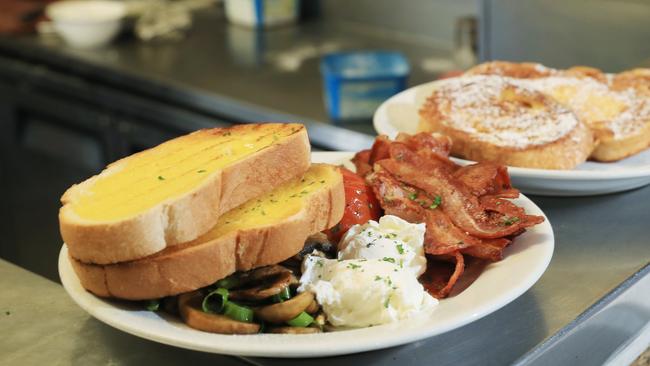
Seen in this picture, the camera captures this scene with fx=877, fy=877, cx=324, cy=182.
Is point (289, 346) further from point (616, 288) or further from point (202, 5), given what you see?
point (202, 5)

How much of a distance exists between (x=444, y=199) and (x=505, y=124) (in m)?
0.40

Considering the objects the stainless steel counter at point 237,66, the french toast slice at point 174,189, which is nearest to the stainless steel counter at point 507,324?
the french toast slice at point 174,189

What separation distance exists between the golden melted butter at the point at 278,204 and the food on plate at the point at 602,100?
65cm

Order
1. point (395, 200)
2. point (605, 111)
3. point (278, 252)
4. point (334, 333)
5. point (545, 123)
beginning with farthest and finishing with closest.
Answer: point (605, 111)
point (545, 123)
point (395, 200)
point (278, 252)
point (334, 333)

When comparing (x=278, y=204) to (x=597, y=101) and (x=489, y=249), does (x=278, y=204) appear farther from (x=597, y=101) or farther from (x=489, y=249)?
(x=597, y=101)

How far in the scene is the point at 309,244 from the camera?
1.29m

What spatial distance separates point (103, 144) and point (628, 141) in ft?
7.13

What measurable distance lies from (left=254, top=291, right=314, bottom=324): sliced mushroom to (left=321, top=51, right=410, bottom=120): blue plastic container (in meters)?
1.50

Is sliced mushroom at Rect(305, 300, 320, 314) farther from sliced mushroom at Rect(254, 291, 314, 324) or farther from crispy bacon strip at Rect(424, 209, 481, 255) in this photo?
crispy bacon strip at Rect(424, 209, 481, 255)

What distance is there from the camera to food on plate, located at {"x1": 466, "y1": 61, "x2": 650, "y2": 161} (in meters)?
1.70

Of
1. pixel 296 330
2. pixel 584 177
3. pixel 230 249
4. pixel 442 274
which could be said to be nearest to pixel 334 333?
pixel 296 330

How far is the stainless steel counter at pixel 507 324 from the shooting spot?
1.17 metres

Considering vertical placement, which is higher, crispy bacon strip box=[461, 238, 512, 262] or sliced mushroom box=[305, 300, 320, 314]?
sliced mushroom box=[305, 300, 320, 314]

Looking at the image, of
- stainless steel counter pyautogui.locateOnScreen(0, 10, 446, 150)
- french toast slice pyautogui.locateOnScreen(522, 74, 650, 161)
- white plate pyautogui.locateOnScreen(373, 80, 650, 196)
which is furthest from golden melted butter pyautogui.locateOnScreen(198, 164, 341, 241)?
stainless steel counter pyautogui.locateOnScreen(0, 10, 446, 150)
